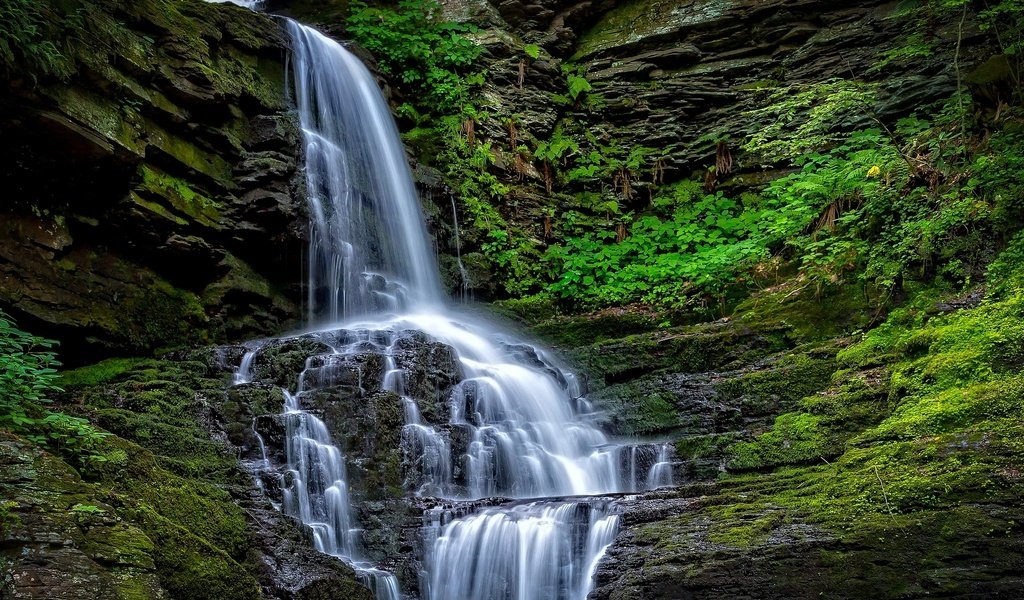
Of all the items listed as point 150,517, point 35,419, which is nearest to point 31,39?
point 35,419

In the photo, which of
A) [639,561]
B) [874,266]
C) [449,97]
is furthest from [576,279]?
[639,561]

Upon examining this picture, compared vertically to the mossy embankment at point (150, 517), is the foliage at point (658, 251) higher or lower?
higher

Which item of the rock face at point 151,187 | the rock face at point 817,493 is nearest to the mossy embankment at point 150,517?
the rock face at point 151,187

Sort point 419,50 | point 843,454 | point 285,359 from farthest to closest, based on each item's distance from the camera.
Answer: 1. point 419,50
2. point 285,359
3. point 843,454

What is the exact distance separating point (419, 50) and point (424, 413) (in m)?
10.6

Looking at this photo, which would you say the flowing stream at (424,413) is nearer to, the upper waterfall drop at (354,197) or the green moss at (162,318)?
the upper waterfall drop at (354,197)

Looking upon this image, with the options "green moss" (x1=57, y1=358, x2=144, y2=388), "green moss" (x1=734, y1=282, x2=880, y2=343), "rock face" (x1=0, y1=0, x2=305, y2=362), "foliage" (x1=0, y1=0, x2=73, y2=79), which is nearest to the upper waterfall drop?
"rock face" (x1=0, y1=0, x2=305, y2=362)

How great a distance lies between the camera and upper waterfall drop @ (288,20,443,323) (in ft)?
39.4

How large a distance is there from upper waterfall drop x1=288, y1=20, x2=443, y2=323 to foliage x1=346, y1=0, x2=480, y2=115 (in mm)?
1237

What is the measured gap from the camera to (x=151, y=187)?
33.3ft

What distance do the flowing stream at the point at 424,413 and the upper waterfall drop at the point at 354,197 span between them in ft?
0.09

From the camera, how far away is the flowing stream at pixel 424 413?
6449mm

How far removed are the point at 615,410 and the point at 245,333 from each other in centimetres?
572

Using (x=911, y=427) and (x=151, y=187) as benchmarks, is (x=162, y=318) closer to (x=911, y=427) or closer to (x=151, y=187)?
(x=151, y=187)
